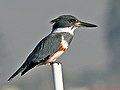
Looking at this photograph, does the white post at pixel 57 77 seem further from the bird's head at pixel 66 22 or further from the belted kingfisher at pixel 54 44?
the bird's head at pixel 66 22

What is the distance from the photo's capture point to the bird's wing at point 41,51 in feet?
27.3

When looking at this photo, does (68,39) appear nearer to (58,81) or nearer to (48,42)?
(48,42)

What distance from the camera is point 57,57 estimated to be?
8523 mm

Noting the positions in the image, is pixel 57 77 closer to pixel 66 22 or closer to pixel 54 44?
pixel 54 44

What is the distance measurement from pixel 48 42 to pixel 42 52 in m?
0.18

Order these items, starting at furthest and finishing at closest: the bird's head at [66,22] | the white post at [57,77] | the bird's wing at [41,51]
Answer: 1. the bird's head at [66,22]
2. the bird's wing at [41,51]
3. the white post at [57,77]

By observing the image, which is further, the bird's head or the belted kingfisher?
the bird's head

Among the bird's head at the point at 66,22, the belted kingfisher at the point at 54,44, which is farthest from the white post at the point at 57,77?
the bird's head at the point at 66,22

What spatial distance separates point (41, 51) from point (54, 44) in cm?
21

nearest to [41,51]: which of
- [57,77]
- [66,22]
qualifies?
[66,22]

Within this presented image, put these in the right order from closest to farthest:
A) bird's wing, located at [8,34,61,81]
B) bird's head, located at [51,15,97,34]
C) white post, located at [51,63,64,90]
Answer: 1. white post, located at [51,63,64,90]
2. bird's wing, located at [8,34,61,81]
3. bird's head, located at [51,15,97,34]

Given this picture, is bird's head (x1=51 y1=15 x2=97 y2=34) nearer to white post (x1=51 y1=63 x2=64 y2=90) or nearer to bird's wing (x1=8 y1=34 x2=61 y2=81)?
bird's wing (x1=8 y1=34 x2=61 y2=81)

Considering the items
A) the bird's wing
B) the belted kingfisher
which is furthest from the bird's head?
the bird's wing

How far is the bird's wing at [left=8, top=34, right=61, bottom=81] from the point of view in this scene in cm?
834
